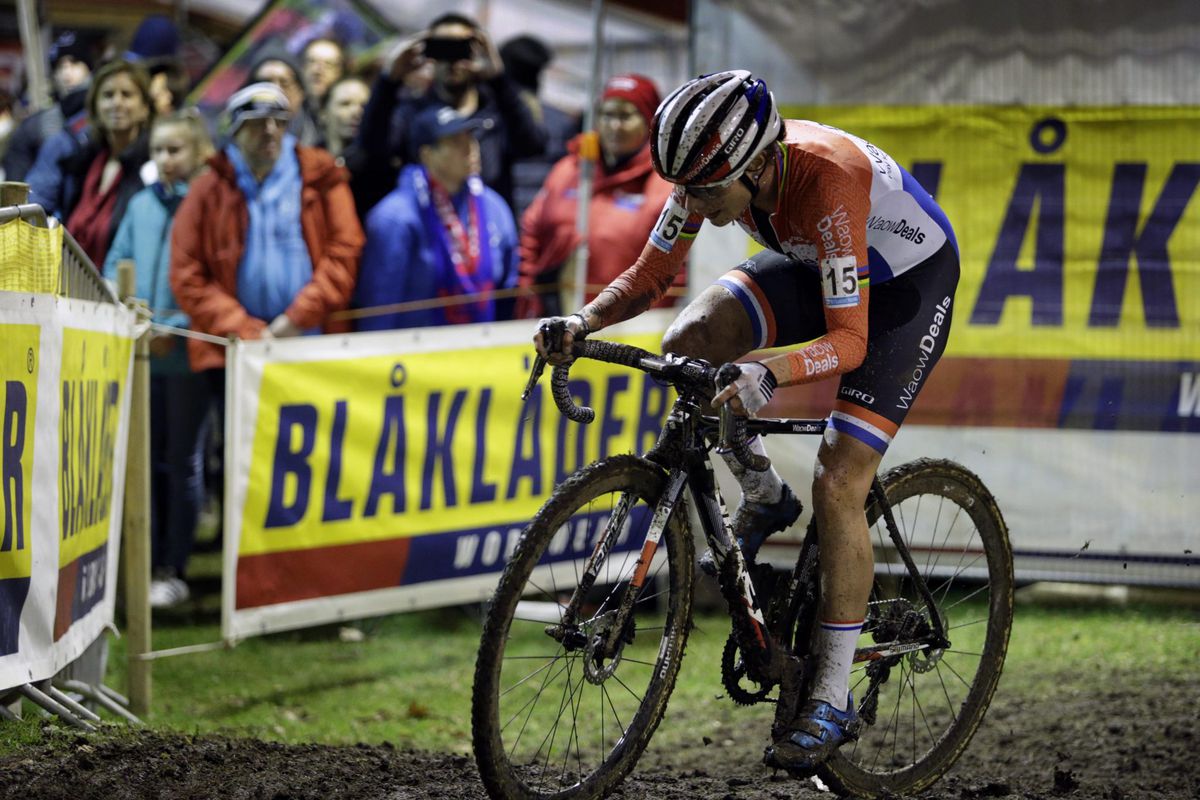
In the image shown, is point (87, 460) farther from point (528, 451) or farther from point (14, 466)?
point (528, 451)

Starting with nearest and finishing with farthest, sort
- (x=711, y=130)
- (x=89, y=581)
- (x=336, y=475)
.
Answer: (x=711, y=130)
(x=89, y=581)
(x=336, y=475)

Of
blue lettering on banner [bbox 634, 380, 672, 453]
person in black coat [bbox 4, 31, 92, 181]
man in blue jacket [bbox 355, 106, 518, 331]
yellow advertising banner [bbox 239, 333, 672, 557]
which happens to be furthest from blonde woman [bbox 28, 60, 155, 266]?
blue lettering on banner [bbox 634, 380, 672, 453]

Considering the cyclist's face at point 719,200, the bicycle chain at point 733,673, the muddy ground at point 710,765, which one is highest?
the cyclist's face at point 719,200

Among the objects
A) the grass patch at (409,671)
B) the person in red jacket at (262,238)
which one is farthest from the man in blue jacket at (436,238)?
the grass patch at (409,671)

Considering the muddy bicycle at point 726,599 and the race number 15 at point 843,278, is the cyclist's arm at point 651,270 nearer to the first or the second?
the muddy bicycle at point 726,599

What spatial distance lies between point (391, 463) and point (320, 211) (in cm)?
179

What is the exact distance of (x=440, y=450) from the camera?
790cm

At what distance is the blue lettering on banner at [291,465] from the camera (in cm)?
731

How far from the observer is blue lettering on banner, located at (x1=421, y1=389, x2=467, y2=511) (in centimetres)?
786

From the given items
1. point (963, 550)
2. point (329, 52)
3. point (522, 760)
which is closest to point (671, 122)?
point (963, 550)

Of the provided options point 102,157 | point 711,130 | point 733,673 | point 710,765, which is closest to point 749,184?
point 711,130

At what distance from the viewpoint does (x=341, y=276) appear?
336 inches

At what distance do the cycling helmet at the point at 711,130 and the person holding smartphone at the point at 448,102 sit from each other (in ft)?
16.1

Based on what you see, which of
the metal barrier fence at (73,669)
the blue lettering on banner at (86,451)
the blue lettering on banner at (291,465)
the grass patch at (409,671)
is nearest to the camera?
the metal barrier fence at (73,669)
